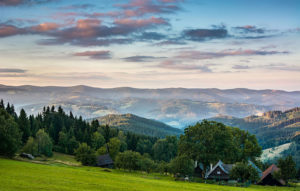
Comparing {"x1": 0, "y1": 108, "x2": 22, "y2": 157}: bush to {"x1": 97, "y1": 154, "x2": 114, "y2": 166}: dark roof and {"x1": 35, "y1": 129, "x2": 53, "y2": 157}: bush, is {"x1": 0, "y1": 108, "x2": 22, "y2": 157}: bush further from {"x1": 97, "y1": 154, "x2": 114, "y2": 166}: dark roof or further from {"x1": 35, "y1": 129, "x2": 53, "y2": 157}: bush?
{"x1": 97, "y1": 154, "x2": 114, "y2": 166}: dark roof

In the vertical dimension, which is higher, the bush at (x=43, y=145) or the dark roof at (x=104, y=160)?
the bush at (x=43, y=145)

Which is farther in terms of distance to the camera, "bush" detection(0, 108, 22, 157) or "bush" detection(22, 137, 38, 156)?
"bush" detection(22, 137, 38, 156)

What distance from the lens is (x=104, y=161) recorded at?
126 m

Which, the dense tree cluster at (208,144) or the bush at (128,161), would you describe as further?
the bush at (128,161)

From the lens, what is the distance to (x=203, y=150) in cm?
9556

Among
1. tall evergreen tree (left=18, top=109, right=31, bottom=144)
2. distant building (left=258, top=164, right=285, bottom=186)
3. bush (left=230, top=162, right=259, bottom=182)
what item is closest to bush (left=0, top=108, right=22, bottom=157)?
tall evergreen tree (left=18, top=109, right=31, bottom=144)

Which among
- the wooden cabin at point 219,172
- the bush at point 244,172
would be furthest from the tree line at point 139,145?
the wooden cabin at point 219,172

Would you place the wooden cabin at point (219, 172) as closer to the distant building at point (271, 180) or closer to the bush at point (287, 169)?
the distant building at point (271, 180)

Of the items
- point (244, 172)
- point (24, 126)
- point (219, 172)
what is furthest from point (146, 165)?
point (24, 126)

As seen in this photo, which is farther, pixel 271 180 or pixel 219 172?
pixel 219 172

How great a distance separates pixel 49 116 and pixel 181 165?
114 meters

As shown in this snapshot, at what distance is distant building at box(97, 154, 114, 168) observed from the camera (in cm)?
12485

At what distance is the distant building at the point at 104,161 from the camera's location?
124850 millimetres

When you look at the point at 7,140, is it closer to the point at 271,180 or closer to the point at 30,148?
the point at 30,148
